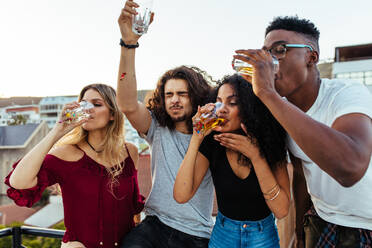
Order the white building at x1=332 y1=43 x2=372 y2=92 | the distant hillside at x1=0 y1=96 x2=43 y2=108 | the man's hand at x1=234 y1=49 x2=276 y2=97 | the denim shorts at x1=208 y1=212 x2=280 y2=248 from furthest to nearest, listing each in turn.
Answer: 1. the distant hillside at x1=0 y1=96 x2=43 y2=108
2. the white building at x1=332 y1=43 x2=372 y2=92
3. the denim shorts at x1=208 y1=212 x2=280 y2=248
4. the man's hand at x1=234 y1=49 x2=276 y2=97

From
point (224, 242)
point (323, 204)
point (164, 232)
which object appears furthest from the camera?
point (164, 232)

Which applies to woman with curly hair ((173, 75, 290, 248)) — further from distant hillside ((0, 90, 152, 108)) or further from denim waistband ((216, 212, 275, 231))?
distant hillside ((0, 90, 152, 108))

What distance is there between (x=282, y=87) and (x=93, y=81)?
5.60 ft

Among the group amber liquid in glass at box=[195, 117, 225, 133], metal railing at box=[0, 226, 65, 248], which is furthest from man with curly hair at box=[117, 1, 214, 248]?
metal railing at box=[0, 226, 65, 248]

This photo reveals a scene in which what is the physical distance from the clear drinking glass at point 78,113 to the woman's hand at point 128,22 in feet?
2.02

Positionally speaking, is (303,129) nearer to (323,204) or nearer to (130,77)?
(323,204)

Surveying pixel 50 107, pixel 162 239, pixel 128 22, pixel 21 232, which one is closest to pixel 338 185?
pixel 162 239

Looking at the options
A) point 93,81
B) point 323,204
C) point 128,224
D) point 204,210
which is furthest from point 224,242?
point 93,81

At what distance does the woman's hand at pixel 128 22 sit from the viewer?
1931 mm

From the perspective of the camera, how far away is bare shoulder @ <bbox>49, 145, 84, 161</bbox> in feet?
7.51

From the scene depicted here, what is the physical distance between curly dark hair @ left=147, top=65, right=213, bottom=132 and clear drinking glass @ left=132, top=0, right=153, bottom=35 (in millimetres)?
651

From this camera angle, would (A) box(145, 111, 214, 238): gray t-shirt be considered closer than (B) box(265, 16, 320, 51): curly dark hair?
No

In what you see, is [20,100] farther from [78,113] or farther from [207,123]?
[207,123]

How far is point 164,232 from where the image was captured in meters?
2.19
